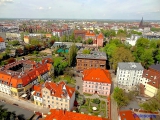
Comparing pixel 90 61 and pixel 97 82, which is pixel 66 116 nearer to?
pixel 97 82

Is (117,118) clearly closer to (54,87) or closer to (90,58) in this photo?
(54,87)

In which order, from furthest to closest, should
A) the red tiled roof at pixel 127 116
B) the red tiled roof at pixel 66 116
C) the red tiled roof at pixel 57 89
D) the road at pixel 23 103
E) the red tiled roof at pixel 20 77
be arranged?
1. the red tiled roof at pixel 20 77
2. the road at pixel 23 103
3. the red tiled roof at pixel 57 89
4. the red tiled roof at pixel 127 116
5. the red tiled roof at pixel 66 116

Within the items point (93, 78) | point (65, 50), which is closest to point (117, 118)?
point (93, 78)

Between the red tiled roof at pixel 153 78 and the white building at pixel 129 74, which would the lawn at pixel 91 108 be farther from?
the red tiled roof at pixel 153 78

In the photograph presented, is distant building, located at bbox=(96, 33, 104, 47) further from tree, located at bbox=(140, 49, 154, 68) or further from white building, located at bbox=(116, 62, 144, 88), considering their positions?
white building, located at bbox=(116, 62, 144, 88)

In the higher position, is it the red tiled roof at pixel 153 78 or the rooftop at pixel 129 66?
the rooftop at pixel 129 66

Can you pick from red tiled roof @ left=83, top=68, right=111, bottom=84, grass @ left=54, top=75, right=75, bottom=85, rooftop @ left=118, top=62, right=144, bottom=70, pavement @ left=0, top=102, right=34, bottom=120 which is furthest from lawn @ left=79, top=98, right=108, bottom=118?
rooftop @ left=118, top=62, right=144, bottom=70

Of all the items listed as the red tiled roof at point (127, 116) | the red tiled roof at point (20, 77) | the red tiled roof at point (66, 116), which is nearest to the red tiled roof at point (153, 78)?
the red tiled roof at point (127, 116)

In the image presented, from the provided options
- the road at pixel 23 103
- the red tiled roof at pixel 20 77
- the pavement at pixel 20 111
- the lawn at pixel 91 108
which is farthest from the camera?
the red tiled roof at pixel 20 77
